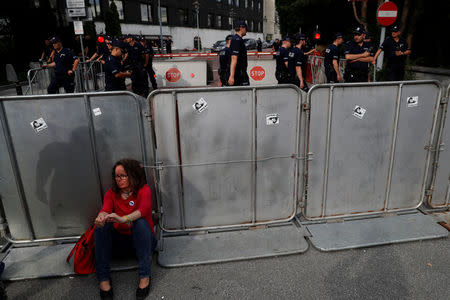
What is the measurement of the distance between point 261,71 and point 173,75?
147 inches

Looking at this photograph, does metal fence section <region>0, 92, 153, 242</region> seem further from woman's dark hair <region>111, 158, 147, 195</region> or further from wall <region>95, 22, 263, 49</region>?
wall <region>95, 22, 263, 49</region>

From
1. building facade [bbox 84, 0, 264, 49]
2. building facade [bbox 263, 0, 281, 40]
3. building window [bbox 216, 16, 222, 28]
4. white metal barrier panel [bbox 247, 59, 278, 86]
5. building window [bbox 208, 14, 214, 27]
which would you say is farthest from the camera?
building facade [bbox 263, 0, 281, 40]

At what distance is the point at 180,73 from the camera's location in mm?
14461

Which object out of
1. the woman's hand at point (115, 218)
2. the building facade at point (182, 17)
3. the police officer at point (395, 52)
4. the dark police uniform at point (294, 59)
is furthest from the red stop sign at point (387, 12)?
the building facade at point (182, 17)

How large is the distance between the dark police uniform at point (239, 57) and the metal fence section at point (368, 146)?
342 cm

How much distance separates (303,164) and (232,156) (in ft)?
2.93

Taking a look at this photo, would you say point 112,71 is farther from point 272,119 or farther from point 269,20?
point 269,20

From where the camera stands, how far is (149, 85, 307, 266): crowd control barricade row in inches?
147

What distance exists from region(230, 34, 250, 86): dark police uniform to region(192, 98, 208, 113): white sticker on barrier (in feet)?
11.4

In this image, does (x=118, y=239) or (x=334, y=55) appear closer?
(x=118, y=239)

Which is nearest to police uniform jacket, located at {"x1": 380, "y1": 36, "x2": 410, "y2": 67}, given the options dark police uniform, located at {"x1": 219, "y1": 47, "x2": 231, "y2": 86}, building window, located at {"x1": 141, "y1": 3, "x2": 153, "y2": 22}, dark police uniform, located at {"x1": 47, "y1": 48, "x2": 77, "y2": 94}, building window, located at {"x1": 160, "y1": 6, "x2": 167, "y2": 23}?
dark police uniform, located at {"x1": 219, "y1": 47, "x2": 231, "y2": 86}

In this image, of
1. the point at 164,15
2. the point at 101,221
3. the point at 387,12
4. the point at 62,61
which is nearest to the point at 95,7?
the point at 164,15

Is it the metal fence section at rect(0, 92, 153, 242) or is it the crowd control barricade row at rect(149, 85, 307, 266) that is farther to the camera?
the crowd control barricade row at rect(149, 85, 307, 266)

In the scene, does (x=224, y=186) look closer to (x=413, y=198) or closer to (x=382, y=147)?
(x=382, y=147)
